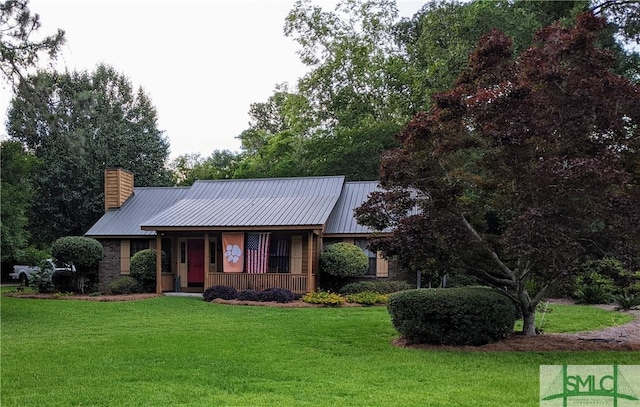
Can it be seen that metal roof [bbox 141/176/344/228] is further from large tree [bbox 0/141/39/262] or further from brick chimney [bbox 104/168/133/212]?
large tree [bbox 0/141/39/262]

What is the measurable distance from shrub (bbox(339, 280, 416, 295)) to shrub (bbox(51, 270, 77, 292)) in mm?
10493

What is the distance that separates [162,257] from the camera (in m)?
19.7

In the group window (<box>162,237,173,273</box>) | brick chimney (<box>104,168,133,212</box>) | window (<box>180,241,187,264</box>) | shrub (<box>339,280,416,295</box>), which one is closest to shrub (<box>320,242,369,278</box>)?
shrub (<box>339,280,416,295</box>)

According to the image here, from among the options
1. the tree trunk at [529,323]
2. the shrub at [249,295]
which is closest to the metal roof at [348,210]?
the shrub at [249,295]

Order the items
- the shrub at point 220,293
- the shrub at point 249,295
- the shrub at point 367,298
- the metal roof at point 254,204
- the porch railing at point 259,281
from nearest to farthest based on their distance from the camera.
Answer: the shrub at point 367,298, the shrub at point 249,295, the shrub at point 220,293, the porch railing at point 259,281, the metal roof at point 254,204

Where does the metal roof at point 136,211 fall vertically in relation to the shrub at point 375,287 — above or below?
above

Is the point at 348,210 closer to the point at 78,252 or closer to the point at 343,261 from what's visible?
the point at 343,261

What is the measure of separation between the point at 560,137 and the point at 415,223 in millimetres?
2656

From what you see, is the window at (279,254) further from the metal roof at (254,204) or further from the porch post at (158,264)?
the porch post at (158,264)

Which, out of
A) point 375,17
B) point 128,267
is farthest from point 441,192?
point 375,17

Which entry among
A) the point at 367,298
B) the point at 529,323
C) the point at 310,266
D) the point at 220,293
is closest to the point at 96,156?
the point at 220,293

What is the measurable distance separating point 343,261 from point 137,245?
8.48 meters

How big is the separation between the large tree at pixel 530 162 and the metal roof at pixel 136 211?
1391cm

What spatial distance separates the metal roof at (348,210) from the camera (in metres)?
18.8
